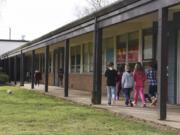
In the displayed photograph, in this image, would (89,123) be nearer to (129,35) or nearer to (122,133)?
(122,133)

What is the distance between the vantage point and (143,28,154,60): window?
22125 mm

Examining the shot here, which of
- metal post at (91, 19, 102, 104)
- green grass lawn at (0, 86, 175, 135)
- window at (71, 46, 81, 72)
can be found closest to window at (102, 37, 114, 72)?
window at (71, 46, 81, 72)

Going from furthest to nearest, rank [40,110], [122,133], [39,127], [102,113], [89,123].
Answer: [40,110] < [102,113] < [89,123] < [39,127] < [122,133]

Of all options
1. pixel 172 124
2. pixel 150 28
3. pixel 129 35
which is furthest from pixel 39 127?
pixel 129 35

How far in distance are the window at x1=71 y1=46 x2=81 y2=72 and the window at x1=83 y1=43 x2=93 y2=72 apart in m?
1.48

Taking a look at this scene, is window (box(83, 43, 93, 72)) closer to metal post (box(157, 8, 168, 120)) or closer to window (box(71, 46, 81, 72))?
window (box(71, 46, 81, 72))

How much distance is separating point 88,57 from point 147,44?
1069cm

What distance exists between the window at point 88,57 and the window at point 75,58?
4.87 ft

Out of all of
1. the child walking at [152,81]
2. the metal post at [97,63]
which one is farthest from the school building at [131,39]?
the child walking at [152,81]

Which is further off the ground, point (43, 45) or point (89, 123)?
point (43, 45)

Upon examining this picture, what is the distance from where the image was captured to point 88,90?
32.4m

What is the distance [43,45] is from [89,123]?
20.3m

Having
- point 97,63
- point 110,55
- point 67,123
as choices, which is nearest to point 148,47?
point 97,63

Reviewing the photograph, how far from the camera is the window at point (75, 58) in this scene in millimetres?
35781
